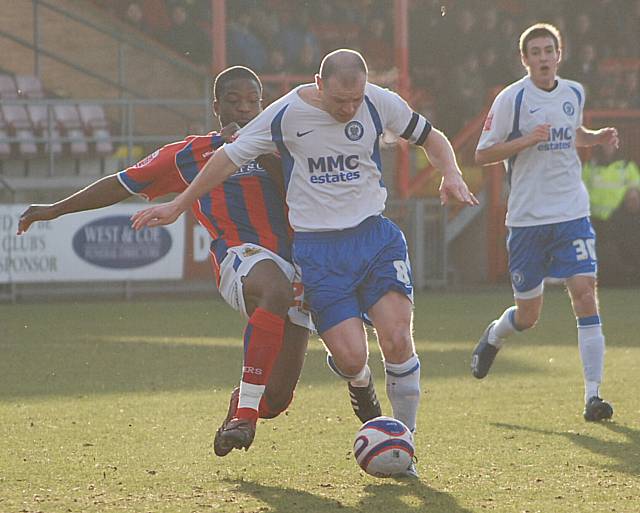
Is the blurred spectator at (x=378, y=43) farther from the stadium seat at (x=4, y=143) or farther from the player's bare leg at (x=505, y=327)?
the player's bare leg at (x=505, y=327)

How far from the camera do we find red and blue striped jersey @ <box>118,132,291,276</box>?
6.57 metres

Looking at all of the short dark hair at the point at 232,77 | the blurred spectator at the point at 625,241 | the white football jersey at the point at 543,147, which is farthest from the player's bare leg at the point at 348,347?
the blurred spectator at the point at 625,241

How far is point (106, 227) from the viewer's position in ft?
57.0

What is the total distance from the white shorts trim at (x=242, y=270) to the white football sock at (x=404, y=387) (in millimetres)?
589

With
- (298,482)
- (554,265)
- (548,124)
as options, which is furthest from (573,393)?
(298,482)

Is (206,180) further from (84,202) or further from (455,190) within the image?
(455,190)

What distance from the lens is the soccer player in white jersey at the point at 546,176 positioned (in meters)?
8.18

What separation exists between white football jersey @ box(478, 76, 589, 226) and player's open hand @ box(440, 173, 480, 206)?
2242 mm

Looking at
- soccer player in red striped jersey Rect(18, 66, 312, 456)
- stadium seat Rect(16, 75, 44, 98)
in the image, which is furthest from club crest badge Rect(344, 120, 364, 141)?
stadium seat Rect(16, 75, 44, 98)

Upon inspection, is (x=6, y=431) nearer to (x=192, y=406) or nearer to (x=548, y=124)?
(x=192, y=406)

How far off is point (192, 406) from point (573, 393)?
242 centimetres

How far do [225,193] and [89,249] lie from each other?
36.0 ft

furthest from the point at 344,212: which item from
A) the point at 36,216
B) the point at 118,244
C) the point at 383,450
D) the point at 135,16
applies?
the point at 135,16

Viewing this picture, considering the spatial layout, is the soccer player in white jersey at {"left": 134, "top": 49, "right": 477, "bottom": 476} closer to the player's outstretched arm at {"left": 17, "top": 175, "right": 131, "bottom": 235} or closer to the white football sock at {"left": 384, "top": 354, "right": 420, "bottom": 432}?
the white football sock at {"left": 384, "top": 354, "right": 420, "bottom": 432}
